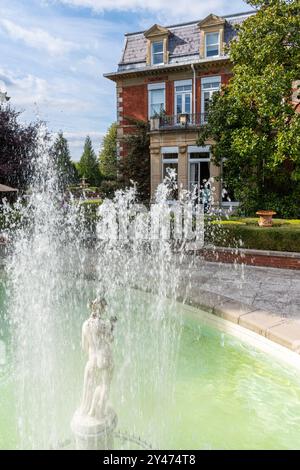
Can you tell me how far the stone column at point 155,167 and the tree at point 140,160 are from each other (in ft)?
5.60

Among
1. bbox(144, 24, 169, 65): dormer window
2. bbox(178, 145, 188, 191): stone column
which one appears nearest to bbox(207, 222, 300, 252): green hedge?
bbox(178, 145, 188, 191): stone column

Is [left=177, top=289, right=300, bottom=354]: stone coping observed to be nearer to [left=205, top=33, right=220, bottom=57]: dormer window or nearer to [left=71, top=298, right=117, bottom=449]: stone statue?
[left=71, top=298, right=117, bottom=449]: stone statue

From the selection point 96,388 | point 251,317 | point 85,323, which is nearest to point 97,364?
point 96,388

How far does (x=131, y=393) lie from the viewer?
4859 millimetres

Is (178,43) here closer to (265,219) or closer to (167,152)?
(167,152)

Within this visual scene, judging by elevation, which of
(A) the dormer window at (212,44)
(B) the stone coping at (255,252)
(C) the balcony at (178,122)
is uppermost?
(A) the dormer window at (212,44)

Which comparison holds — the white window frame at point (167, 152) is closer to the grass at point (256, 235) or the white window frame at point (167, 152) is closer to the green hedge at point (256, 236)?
the grass at point (256, 235)

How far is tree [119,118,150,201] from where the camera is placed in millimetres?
23688

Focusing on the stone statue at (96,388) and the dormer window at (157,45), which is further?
the dormer window at (157,45)

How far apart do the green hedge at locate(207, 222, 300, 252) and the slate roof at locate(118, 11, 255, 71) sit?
14.4 m

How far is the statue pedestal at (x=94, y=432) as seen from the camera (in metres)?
3.43

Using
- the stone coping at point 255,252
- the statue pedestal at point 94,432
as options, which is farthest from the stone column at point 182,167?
the statue pedestal at point 94,432
